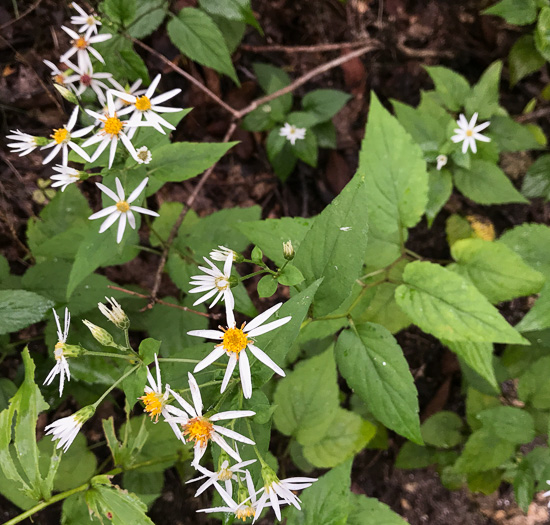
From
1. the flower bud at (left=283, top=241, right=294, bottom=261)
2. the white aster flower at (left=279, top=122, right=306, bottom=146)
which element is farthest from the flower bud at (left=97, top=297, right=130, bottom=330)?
the white aster flower at (left=279, top=122, right=306, bottom=146)

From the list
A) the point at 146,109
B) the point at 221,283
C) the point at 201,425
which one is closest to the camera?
the point at 201,425

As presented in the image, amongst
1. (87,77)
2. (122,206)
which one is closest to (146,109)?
(122,206)

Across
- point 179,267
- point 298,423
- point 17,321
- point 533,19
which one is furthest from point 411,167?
point 17,321

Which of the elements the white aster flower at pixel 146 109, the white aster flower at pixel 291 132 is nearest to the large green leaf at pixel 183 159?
the white aster flower at pixel 146 109

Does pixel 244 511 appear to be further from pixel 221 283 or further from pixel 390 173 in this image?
pixel 390 173

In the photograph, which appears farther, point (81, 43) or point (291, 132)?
point (291, 132)

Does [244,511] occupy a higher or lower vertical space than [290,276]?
lower

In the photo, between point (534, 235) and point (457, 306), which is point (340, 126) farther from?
point (457, 306)

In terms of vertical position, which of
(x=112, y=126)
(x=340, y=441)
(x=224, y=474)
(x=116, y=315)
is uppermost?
(x=112, y=126)

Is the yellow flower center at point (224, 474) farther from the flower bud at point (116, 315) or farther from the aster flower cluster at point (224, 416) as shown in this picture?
the flower bud at point (116, 315)
